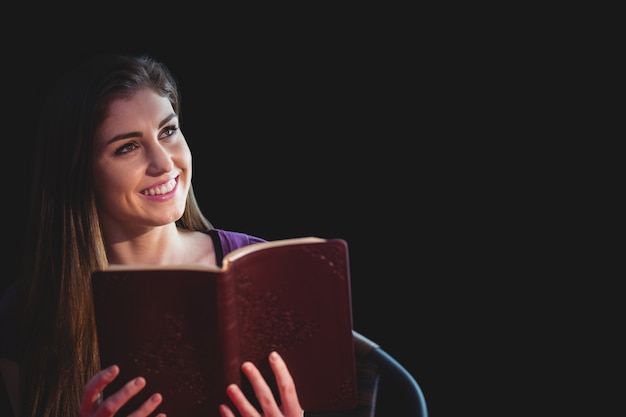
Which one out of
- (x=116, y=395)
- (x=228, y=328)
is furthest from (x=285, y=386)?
(x=116, y=395)

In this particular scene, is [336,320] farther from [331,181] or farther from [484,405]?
[484,405]

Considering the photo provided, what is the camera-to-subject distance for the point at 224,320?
1176 mm

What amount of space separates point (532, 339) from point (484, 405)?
11.9 inches

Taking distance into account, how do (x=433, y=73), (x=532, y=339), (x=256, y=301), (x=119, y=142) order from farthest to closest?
(x=532, y=339) < (x=433, y=73) < (x=119, y=142) < (x=256, y=301)

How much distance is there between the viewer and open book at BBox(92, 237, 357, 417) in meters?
1.18

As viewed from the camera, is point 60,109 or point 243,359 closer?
point 243,359

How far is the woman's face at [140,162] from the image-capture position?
1546mm

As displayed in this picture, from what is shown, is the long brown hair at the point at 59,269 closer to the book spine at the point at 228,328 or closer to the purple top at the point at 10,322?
the purple top at the point at 10,322

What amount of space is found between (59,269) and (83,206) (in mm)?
163

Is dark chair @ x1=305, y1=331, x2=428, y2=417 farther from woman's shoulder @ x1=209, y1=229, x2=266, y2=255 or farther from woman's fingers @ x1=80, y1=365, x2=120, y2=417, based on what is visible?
woman's fingers @ x1=80, y1=365, x2=120, y2=417

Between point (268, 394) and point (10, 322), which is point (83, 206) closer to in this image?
point (10, 322)

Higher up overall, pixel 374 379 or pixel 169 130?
pixel 169 130

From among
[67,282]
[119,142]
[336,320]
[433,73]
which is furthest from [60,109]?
[433,73]

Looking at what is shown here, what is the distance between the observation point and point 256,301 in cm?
123
